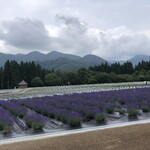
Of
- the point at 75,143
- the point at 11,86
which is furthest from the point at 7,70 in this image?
the point at 75,143

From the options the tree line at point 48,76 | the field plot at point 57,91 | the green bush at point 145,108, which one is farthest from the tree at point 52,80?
the green bush at point 145,108

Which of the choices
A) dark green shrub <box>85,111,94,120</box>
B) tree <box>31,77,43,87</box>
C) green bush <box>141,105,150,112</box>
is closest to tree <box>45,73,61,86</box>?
tree <box>31,77,43,87</box>

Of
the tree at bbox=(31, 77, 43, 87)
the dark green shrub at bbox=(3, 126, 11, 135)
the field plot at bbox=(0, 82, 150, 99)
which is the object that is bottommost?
the dark green shrub at bbox=(3, 126, 11, 135)

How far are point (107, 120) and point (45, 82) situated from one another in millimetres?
59057

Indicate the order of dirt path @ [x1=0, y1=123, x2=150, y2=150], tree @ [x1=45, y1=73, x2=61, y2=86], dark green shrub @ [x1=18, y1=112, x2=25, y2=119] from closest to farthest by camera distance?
1. dirt path @ [x1=0, y1=123, x2=150, y2=150]
2. dark green shrub @ [x1=18, y1=112, x2=25, y2=119]
3. tree @ [x1=45, y1=73, x2=61, y2=86]

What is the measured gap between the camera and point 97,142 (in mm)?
7980

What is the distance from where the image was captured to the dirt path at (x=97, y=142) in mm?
7570

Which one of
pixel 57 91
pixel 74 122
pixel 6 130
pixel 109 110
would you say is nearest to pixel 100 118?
pixel 74 122

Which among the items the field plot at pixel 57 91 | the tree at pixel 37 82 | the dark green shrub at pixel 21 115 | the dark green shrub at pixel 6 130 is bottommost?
the dark green shrub at pixel 6 130

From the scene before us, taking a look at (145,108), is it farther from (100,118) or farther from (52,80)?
(52,80)

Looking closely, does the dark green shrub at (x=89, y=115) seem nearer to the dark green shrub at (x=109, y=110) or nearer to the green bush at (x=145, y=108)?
the dark green shrub at (x=109, y=110)

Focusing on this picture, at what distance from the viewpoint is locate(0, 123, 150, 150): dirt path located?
7570 mm

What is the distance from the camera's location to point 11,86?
225 ft

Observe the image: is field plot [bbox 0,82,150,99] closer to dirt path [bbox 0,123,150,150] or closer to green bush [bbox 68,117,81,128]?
green bush [bbox 68,117,81,128]
